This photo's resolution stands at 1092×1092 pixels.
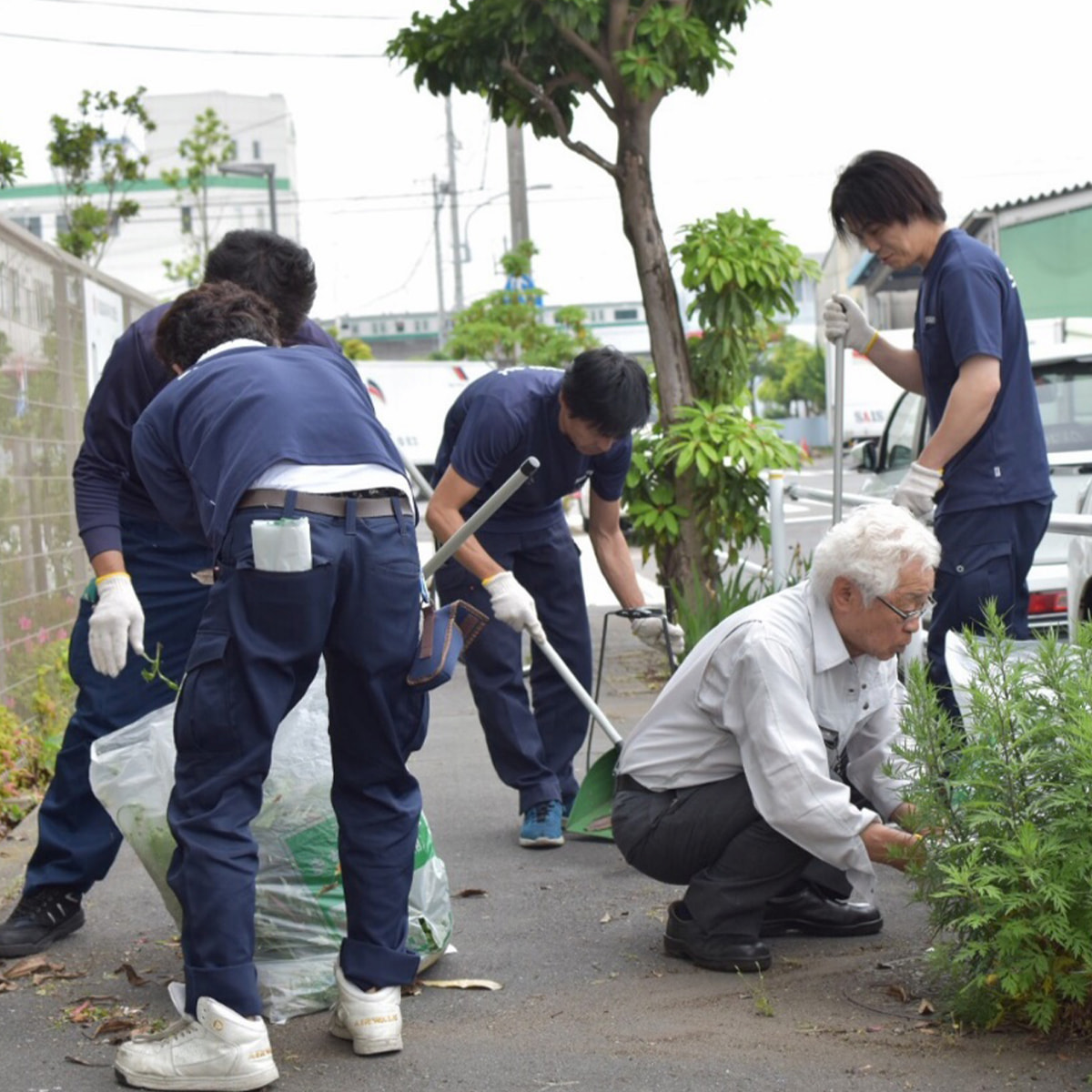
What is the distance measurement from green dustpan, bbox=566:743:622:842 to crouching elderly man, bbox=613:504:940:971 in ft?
2.01

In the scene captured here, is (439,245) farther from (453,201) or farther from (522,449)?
(522,449)

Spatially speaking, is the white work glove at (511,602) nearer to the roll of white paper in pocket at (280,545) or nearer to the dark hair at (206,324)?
the dark hair at (206,324)

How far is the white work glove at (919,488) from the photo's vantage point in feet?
14.9

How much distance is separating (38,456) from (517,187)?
44.7 ft

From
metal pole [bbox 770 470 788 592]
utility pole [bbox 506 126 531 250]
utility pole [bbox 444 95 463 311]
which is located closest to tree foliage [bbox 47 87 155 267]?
utility pole [bbox 506 126 531 250]

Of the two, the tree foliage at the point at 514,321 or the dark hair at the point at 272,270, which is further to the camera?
the tree foliage at the point at 514,321

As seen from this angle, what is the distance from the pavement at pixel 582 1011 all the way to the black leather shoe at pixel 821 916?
47mm

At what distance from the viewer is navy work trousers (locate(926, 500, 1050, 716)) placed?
14.7 ft

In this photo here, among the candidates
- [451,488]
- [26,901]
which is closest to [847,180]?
[451,488]

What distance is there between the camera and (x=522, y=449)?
5398 mm

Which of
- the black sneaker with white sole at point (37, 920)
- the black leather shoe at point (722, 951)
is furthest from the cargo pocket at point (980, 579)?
the black sneaker with white sole at point (37, 920)

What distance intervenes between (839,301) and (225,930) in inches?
139

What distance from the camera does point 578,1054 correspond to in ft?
11.3

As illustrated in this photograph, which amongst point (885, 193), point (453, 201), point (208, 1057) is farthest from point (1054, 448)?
point (453, 201)
